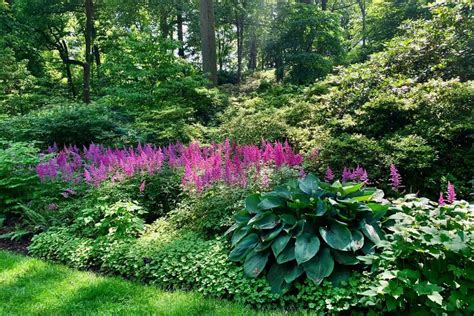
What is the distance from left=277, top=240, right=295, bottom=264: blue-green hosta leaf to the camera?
2830 millimetres

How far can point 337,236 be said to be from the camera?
112 inches

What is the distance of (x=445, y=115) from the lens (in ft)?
14.9

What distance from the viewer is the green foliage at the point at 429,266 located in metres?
2.29

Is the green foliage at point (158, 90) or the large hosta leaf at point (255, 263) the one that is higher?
the green foliage at point (158, 90)

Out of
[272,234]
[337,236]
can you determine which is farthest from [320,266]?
[272,234]

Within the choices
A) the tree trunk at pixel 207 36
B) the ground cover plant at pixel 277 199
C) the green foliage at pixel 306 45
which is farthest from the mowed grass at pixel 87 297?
the green foliage at pixel 306 45

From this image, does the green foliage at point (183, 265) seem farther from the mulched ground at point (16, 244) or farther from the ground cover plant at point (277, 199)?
the mulched ground at point (16, 244)

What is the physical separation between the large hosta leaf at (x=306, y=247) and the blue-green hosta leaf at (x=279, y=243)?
0.31ft

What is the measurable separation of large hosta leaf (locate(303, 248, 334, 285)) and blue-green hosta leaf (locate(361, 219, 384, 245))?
1.14ft

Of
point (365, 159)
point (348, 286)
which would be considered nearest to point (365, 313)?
point (348, 286)

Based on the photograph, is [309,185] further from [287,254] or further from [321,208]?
[287,254]

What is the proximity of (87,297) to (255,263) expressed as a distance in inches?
55.4

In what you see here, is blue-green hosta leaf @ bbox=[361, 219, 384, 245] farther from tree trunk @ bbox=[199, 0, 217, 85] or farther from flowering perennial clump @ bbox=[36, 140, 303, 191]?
tree trunk @ bbox=[199, 0, 217, 85]

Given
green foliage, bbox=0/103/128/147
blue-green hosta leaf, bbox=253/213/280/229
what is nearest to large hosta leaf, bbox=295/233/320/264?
blue-green hosta leaf, bbox=253/213/280/229
